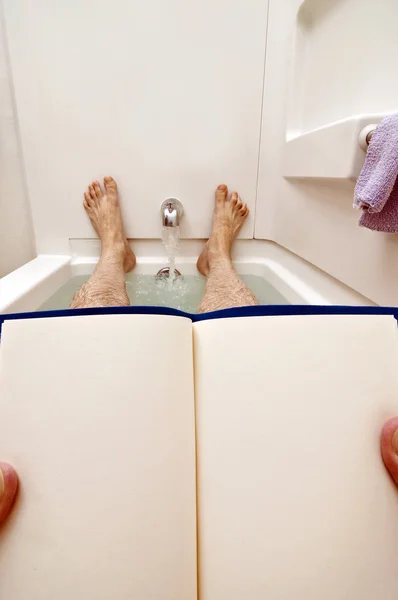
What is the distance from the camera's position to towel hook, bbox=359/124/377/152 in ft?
1.87

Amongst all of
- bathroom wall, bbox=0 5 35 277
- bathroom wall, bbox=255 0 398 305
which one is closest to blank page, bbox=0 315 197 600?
bathroom wall, bbox=255 0 398 305

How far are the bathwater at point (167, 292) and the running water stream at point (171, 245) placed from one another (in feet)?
0.07

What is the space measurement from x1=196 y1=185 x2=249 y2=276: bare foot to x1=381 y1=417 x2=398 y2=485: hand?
31.5 inches

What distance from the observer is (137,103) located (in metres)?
1.03

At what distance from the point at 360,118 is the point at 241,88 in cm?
58

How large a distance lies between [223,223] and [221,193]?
0.11 meters

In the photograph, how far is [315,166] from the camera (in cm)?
79

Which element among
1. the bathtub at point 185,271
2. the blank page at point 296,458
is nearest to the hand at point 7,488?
the blank page at point 296,458

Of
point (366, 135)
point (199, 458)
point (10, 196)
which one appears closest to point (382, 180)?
point (366, 135)

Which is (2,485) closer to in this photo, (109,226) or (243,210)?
(109,226)

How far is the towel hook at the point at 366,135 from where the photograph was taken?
0.57 metres

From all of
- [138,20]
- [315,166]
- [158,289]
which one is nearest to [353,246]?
[315,166]

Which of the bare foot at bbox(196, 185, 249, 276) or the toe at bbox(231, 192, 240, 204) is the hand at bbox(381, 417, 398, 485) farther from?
the toe at bbox(231, 192, 240, 204)

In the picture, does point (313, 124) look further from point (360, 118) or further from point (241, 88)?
point (360, 118)
